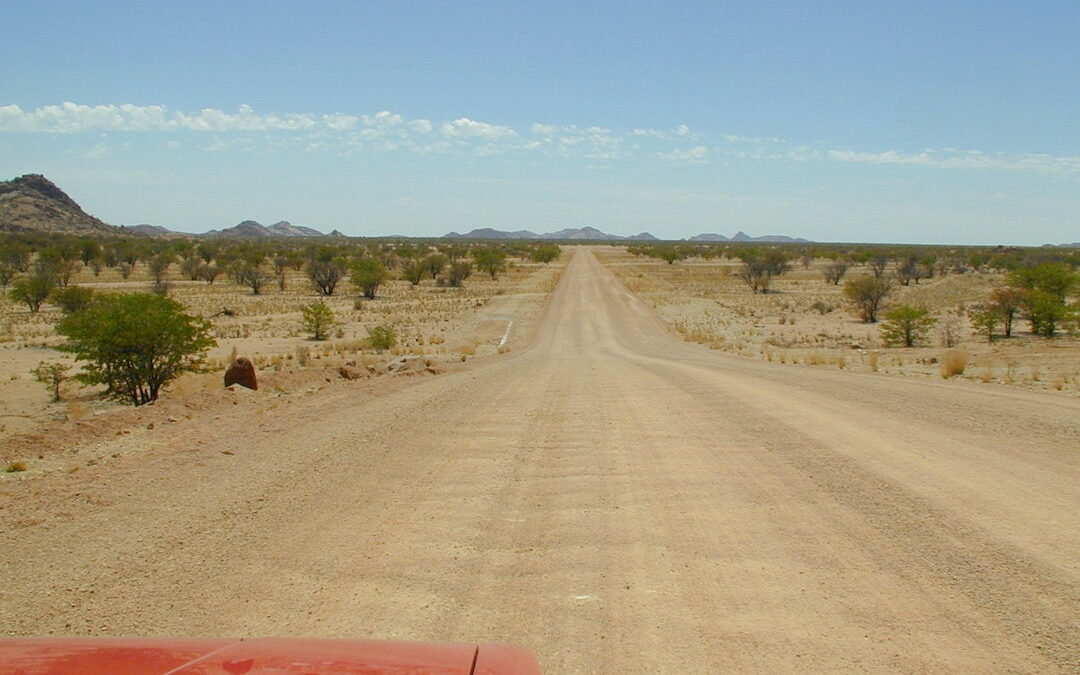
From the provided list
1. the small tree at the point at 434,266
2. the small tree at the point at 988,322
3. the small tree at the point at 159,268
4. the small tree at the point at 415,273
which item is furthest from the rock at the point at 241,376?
the small tree at the point at 434,266

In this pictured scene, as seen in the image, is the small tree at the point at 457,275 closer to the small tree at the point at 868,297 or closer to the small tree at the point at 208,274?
the small tree at the point at 208,274

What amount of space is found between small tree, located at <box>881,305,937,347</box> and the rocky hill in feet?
581

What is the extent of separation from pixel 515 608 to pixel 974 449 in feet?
23.9

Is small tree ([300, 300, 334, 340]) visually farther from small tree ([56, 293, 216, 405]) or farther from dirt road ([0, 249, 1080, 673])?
dirt road ([0, 249, 1080, 673])

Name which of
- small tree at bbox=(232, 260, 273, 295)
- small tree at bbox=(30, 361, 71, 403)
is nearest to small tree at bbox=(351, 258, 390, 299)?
small tree at bbox=(232, 260, 273, 295)

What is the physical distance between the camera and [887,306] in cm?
4878

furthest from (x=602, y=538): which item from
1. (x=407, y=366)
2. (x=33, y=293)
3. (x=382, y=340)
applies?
(x=33, y=293)

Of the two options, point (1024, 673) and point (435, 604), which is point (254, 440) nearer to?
point (435, 604)

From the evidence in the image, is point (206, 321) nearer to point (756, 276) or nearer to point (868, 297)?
point (868, 297)

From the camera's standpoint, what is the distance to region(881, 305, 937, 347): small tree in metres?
32.9

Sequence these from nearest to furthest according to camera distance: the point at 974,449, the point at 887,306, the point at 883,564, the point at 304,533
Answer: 1. the point at 883,564
2. the point at 304,533
3. the point at 974,449
4. the point at 887,306

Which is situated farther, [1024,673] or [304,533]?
[304,533]

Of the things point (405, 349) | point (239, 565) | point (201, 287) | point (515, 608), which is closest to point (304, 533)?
point (239, 565)

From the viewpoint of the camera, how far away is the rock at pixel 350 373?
19.1 meters
